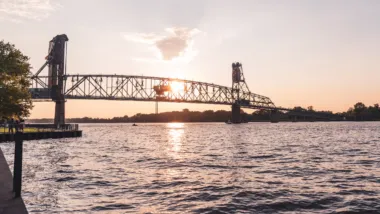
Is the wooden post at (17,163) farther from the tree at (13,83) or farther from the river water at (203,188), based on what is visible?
the tree at (13,83)

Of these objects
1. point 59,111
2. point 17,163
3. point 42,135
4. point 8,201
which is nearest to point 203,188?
point 17,163

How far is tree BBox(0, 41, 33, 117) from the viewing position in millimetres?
40844

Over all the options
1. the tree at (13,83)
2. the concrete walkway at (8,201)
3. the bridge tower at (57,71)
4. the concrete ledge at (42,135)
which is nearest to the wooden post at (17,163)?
the concrete walkway at (8,201)

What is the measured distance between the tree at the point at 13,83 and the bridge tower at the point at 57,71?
63.2 metres

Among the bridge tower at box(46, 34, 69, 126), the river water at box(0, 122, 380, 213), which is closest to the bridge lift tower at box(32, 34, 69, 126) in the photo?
the bridge tower at box(46, 34, 69, 126)

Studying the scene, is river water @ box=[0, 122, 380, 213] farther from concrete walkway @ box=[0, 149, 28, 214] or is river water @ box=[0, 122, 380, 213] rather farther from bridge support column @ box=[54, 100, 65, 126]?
bridge support column @ box=[54, 100, 65, 126]

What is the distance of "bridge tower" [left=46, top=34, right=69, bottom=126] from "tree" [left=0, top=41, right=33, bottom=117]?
63.2m

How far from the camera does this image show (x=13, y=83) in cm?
4406

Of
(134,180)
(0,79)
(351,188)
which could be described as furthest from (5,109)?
(351,188)

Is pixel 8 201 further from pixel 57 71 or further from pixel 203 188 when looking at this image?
pixel 57 71

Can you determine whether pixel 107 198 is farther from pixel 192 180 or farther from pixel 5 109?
pixel 5 109

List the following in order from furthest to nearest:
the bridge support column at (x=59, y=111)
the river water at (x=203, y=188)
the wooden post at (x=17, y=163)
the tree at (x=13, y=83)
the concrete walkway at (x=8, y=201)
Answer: the bridge support column at (x=59, y=111) < the tree at (x=13, y=83) < the river water at (x=203, y=188) < the wooden post at (x=17, y=163) < the concrete walkway at (x=8, y=201)

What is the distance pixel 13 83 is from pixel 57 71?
2796 inches

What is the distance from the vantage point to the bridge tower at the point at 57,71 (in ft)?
353
